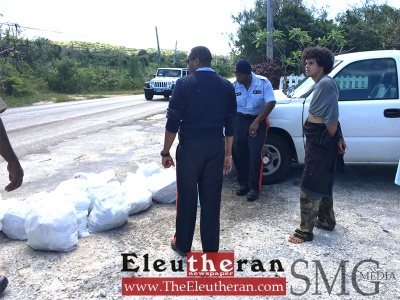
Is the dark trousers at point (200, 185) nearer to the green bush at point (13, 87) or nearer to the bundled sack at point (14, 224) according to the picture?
the bundled sack at point (14, 224)

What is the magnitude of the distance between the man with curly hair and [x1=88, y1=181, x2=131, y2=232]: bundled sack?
5.54ft

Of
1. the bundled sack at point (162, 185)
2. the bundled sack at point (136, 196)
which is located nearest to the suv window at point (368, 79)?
the bundled sack at point (162, 185)

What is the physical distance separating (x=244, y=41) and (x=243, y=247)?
21065mm

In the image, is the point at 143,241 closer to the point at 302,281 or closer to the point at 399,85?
the point at 302,281

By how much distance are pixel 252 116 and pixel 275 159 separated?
812 mm

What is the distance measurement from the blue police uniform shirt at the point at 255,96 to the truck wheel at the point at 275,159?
58cm

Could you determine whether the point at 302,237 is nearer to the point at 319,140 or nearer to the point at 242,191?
the point at 319,140

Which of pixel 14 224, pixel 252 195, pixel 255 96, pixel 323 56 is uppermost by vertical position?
pixel 323 56

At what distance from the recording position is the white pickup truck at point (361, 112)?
17.0ft

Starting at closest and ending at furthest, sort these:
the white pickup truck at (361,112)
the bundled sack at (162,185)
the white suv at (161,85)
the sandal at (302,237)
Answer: the sandal at (302,237)
the bundled sack at (162,185)
the white pickup truck at (361,112)
the white suv at (161,85)

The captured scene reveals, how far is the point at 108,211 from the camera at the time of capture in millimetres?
4098

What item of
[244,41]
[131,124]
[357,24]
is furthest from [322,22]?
[131,124]

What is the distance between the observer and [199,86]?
3.31m

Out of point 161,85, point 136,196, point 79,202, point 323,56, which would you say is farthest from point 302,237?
point 161,85
